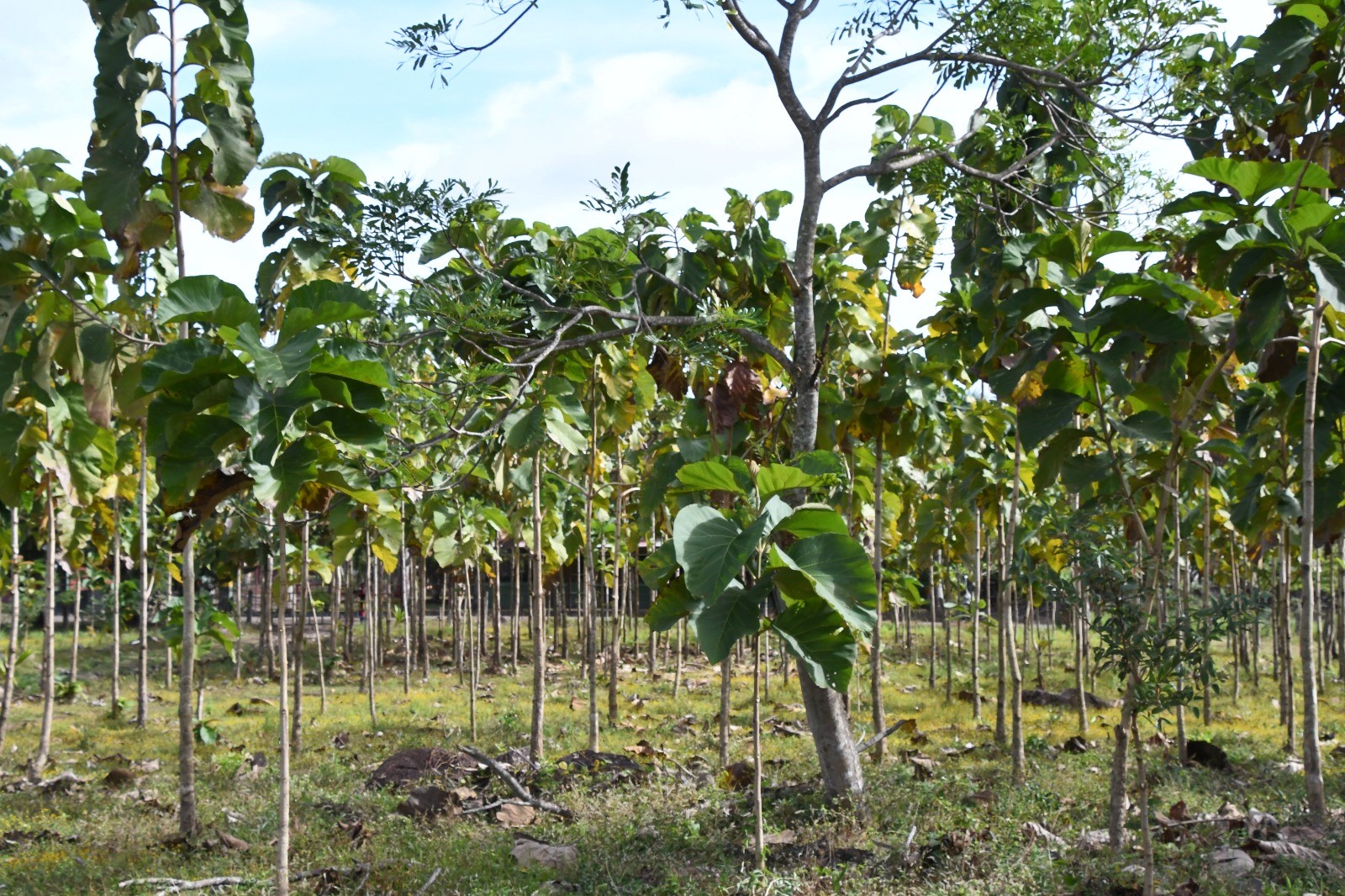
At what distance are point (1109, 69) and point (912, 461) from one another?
4600mm

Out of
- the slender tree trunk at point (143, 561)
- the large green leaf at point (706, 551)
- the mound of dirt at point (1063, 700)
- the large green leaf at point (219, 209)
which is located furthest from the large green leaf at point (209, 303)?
the mound of dirt at point (1063, 700)

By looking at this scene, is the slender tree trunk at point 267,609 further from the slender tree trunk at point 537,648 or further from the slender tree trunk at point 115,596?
the slender tree trunk at point 537,648

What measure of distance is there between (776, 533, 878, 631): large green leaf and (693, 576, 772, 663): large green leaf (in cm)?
13

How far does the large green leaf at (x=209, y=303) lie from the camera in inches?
142

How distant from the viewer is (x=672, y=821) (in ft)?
20.6

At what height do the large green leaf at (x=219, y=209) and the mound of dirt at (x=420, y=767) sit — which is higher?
the large green leaf at (x=219, y=209)

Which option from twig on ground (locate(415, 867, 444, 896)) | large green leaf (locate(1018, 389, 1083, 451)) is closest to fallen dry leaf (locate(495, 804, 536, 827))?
twig on ground (locate(415, 867, 444, 896))

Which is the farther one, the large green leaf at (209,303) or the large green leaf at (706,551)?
the large green leaf at (706,551)

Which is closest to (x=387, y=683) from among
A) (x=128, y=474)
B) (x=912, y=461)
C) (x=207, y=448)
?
(x=128, y=474)

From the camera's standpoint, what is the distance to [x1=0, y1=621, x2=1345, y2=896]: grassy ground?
523 centimetres

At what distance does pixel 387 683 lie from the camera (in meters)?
16.9

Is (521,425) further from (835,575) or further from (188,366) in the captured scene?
(188,366)

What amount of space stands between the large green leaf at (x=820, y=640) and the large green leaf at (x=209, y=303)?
93.0 inches

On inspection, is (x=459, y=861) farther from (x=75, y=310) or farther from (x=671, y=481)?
(x=75, y=310)
